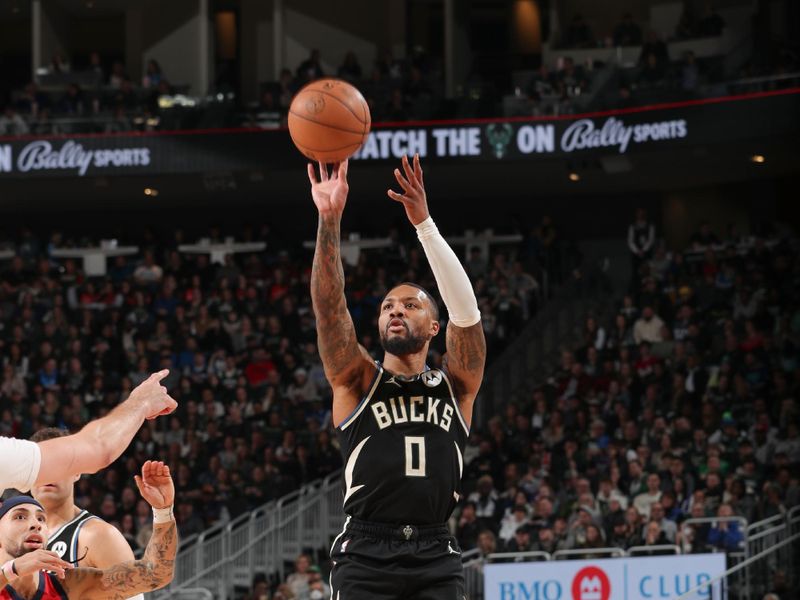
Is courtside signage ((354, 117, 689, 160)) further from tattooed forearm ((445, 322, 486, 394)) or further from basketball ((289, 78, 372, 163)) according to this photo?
tattooed forearm ((445, 322, 486, 394))

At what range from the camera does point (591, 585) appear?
49.8ft

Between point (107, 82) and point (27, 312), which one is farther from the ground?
point (107, 82)

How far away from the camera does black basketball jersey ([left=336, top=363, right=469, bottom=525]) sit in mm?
6719

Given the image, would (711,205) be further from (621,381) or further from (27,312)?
(27,312)

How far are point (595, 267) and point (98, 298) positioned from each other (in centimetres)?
853

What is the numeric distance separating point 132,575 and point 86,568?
0.20 metres

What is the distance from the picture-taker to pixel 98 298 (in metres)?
25.4

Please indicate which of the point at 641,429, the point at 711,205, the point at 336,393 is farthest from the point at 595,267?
the point at 336,393

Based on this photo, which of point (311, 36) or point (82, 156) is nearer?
point (82, 156)

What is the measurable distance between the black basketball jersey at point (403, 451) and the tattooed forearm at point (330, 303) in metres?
0.19

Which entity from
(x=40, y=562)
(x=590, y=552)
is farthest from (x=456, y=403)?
(x=590, y=552)

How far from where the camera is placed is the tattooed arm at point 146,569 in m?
6.44

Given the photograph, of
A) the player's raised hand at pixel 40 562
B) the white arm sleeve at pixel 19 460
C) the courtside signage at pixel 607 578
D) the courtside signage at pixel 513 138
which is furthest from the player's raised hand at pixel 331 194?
the courtside signage at pixel 513 138

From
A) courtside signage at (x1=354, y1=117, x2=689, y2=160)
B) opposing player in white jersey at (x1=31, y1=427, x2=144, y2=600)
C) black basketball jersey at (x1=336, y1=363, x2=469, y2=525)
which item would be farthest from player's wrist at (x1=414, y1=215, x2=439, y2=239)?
courtside signage at (x1=354, y1=117, x2=689, y2=160)
